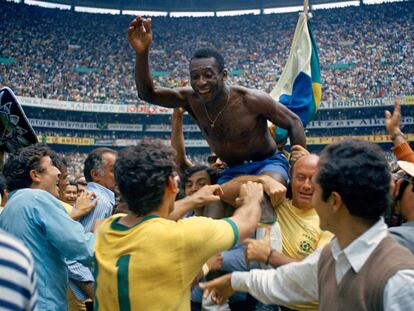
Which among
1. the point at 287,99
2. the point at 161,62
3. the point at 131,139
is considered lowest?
the point at 131,139

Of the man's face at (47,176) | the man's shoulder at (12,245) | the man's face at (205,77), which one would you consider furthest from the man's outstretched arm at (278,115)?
the man's shoulder at (12,245)

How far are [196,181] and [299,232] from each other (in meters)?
1.27

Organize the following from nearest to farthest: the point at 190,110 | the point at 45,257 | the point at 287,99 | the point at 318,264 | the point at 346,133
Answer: the point at 318,264
the point at 45,257
the point at 190,110
the point at 287,99
the point at 346,133

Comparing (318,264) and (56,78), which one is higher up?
(56,78)

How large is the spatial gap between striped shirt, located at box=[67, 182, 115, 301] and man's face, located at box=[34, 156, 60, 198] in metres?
0.83

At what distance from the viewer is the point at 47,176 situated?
338 centimetres

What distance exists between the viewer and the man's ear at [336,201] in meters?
1.78

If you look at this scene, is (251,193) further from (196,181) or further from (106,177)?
(106,177)

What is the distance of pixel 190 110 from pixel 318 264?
2.21 meters

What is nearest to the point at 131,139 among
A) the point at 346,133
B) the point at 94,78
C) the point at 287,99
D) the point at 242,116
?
the point at 94,78

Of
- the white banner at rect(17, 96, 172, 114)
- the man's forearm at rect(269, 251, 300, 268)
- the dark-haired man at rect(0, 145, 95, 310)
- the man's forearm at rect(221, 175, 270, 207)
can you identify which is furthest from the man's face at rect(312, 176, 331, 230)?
the white banner at rect(17, 96, 172, 114)

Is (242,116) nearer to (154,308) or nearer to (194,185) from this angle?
(194,185)

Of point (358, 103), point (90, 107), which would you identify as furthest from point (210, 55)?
point (90, 107)

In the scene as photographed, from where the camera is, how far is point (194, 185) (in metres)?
3.94
